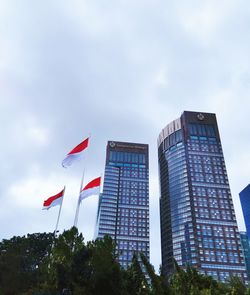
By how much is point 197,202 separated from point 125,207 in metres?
46.7

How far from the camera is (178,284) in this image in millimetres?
28031

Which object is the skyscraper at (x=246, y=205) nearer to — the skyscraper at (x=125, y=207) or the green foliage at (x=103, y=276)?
the skyscraper at (x=125, y=207)

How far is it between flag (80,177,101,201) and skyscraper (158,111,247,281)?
113594 millimetres

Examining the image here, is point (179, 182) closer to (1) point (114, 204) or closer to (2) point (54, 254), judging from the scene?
(1) point (114, 204)

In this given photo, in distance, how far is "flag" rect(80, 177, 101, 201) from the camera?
34.5m

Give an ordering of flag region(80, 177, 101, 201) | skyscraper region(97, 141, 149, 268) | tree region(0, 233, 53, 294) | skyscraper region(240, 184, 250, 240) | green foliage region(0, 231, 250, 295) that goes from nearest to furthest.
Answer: green foliage region(0, 231, 250, 295) → flag region(80, 177, 101, 201) → tree region(0, 233, 53, 294) → skyscraper region(240, 184, 250, 240) → skyscraper region(97, 141, 149, 268)

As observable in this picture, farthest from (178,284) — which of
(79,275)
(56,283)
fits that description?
(56,283)

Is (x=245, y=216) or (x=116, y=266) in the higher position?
(x=245, y=216)

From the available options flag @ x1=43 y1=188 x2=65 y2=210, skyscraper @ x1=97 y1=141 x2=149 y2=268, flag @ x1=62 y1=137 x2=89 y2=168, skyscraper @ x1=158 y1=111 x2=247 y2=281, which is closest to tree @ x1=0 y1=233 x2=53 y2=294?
flag @ x1=43 y1=188 x2=65 y2=210

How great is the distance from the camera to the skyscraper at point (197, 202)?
449ft

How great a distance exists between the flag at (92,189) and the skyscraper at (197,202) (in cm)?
11359

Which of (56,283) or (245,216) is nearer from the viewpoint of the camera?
(56,283)

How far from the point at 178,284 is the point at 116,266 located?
6.22 m

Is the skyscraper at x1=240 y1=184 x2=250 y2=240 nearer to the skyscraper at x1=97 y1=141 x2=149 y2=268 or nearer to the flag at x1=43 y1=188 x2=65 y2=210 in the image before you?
the skyscraper at x1=97 y1=141 x2=149 y2=268
